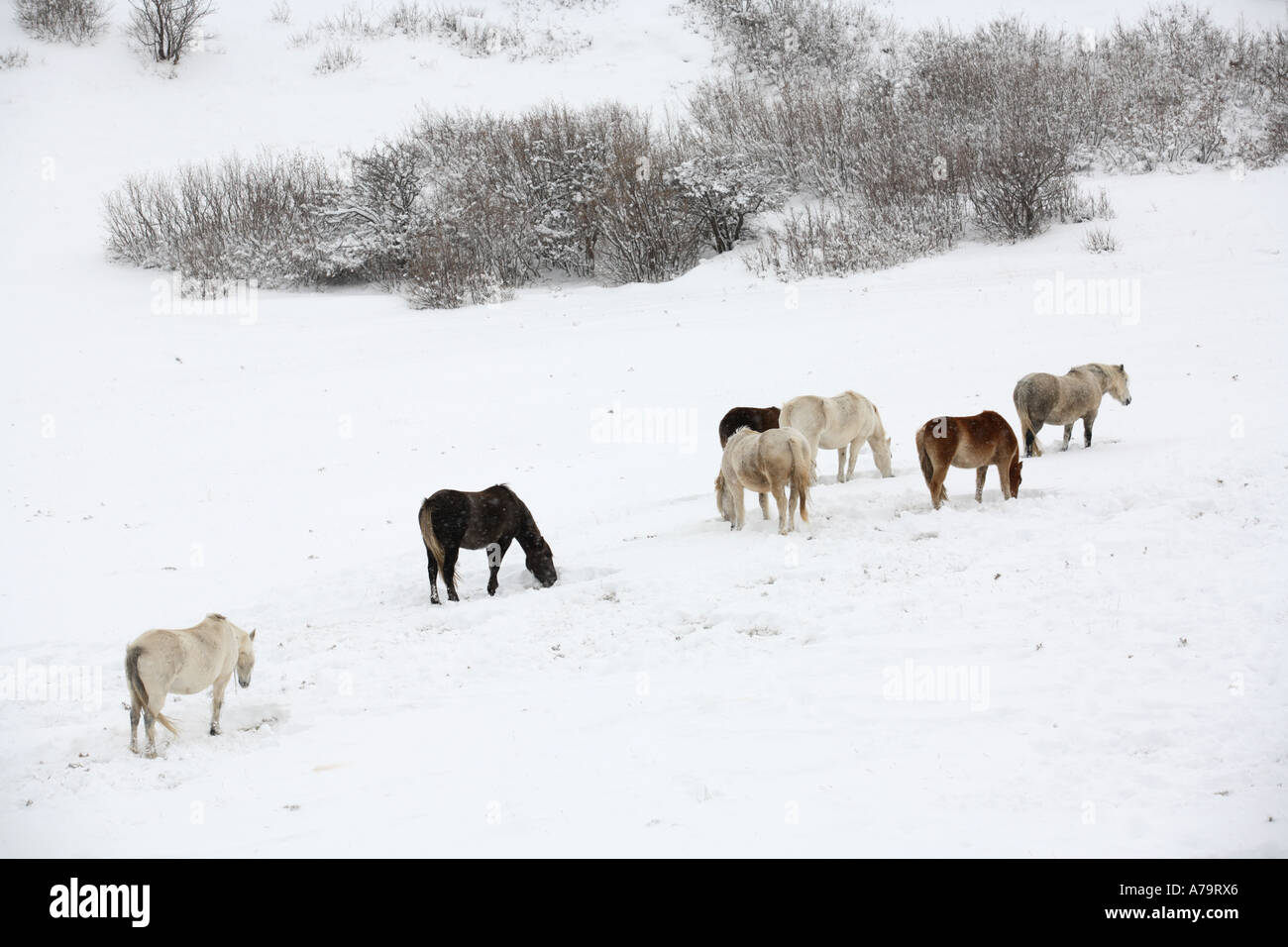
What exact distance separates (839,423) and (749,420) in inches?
48.9

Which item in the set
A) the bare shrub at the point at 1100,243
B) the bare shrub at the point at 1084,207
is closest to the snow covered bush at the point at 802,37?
the bare shrub at the point at 1084,207

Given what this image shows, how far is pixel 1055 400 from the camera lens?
38.8 feet

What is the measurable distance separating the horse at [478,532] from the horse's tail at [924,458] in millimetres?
3941

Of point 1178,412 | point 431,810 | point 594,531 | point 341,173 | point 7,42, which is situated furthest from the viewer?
point 7,42

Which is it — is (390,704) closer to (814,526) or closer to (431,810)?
(431,810)

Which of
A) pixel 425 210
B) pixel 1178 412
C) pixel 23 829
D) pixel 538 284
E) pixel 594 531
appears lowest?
pixel 23 829

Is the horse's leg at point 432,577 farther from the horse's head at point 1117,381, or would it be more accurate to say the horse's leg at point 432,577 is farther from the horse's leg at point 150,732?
the horse's head at point 1117,381

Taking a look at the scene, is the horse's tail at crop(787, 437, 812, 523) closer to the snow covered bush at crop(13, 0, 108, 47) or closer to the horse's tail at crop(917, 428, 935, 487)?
the horse's tail at crop(917, 428, 935, 487)

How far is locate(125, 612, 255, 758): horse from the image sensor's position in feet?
21.4

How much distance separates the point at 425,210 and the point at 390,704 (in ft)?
88.7

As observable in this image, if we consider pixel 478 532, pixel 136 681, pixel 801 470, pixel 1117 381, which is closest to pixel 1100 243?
pixel 1117 381

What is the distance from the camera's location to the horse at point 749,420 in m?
12.3

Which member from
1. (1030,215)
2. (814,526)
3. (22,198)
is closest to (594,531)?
(814,526)

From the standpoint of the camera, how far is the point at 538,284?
31.5 metres
